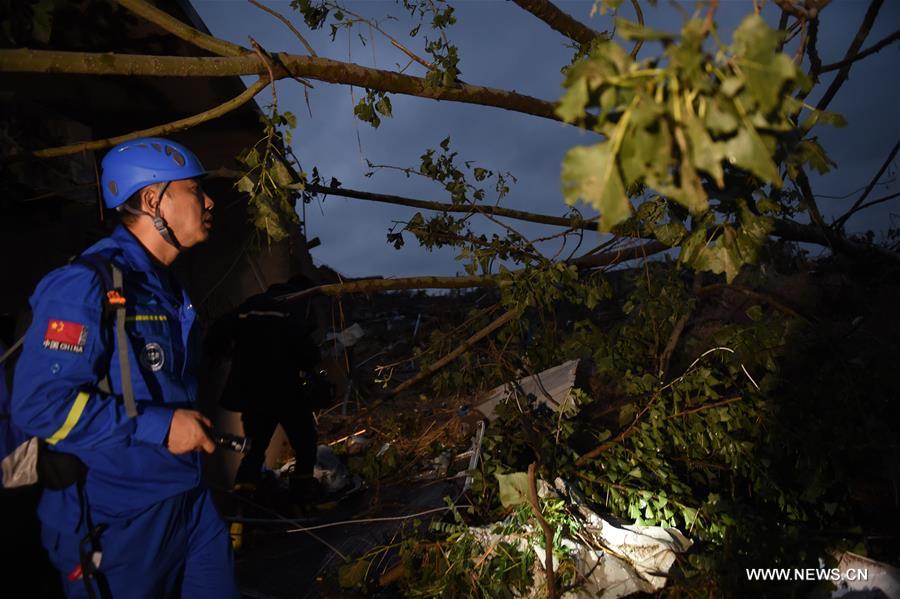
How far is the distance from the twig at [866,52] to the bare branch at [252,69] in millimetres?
1647

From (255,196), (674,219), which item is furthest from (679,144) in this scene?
(255,196)

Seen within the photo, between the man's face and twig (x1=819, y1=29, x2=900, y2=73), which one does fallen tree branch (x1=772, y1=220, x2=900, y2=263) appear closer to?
twig (x1=819, y1=29, x2=900, y2=73)

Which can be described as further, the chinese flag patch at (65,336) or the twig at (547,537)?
the twig at (547,537)

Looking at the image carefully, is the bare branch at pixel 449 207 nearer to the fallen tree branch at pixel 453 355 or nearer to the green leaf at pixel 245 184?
the fallen tree branch at pixel 453 355

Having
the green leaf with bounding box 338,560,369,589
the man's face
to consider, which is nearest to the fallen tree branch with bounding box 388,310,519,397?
the green leaf with bounding box 338,560,369,589

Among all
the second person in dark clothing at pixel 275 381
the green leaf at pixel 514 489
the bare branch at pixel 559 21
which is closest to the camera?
the green leaf at pixel 514 489

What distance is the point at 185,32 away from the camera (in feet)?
7.02

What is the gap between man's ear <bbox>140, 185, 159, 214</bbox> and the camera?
2.16m

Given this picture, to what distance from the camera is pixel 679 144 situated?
0.79 metres

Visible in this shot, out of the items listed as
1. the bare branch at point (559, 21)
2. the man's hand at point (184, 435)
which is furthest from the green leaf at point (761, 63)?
the bare branch at point (559, 21)

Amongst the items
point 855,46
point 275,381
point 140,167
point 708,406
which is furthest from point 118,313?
point 855,46

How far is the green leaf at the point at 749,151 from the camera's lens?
798 mm

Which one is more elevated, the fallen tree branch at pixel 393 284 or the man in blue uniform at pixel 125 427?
the fallen tree branch at pixel 393 284

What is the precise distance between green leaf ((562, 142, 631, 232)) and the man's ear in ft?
6.42
